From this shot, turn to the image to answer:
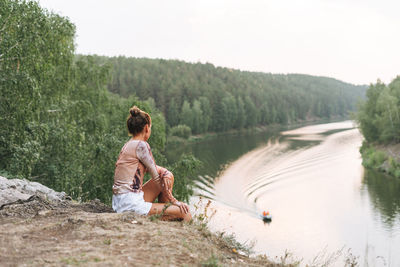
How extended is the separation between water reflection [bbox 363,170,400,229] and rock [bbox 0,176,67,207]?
22.3m

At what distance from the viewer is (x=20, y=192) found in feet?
18.7

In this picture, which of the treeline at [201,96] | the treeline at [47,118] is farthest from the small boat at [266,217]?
the treeline at [201,96]

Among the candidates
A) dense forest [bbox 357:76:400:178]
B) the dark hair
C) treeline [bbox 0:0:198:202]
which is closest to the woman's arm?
the dark hair

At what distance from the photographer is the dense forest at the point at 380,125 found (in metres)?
40.6

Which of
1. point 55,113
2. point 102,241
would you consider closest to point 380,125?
point 55,113

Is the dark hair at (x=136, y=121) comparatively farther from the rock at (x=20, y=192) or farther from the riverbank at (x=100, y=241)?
the rock at (x=20, y=192)

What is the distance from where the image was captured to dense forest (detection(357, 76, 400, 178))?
40.6m

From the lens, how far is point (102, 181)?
12422 mm

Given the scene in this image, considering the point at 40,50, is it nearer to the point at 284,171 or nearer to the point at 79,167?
the point at 79,167

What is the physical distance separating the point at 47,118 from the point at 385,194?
27.5 meters

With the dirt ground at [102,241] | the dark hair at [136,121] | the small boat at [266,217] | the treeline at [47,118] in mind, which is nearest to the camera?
the dirt ground at [102,241]

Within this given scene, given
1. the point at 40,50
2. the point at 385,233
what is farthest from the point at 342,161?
the point at 40,50

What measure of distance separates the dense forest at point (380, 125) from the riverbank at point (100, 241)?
129 feet

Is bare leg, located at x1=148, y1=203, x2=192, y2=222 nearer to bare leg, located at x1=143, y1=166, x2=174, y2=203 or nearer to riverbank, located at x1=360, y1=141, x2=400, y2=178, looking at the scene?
bare leg, located at x1=143, y1=166, x2=174, y2=203
